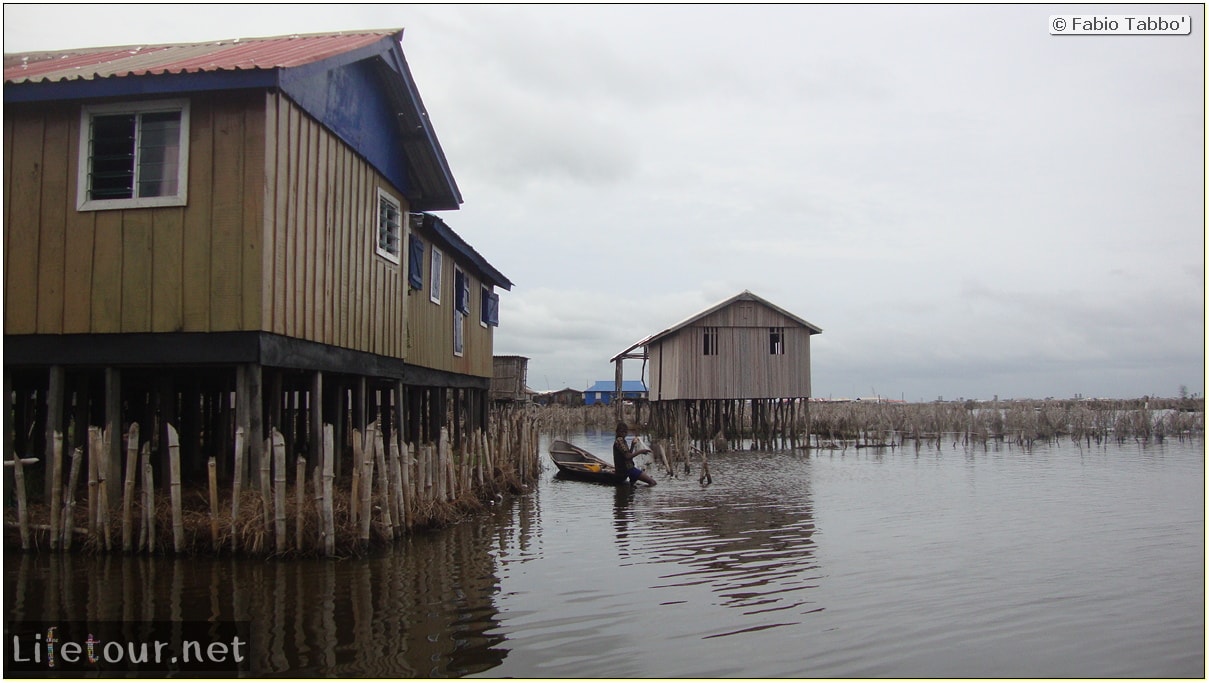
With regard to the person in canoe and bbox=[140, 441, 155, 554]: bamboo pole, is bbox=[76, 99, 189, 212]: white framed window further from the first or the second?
the person in canoe

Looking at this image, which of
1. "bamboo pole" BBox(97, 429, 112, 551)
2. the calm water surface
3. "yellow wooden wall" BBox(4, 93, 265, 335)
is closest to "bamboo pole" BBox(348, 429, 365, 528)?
the calm water surface

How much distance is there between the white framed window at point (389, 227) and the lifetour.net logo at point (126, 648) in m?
7.13

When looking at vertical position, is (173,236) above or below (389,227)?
below

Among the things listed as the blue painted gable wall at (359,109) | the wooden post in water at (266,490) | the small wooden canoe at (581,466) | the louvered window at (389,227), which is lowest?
the small wooden canoe at (581,466)

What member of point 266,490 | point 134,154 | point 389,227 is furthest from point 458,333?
point 266,490

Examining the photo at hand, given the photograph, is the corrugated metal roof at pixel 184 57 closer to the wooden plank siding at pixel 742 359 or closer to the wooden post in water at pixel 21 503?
the wooden post in water at pixel 21 503

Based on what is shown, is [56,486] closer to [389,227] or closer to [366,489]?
[366,489]

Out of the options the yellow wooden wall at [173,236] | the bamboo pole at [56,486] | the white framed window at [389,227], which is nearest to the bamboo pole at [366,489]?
the yellow wooden wall at [173,236]

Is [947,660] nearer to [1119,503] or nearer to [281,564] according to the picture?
[281,564]

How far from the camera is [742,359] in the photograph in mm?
34969

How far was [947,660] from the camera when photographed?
742cm

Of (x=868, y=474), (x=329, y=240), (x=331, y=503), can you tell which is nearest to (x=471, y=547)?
(x=331, y=503)

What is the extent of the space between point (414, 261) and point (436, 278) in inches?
79.9

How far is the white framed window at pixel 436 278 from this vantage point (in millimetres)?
17047
